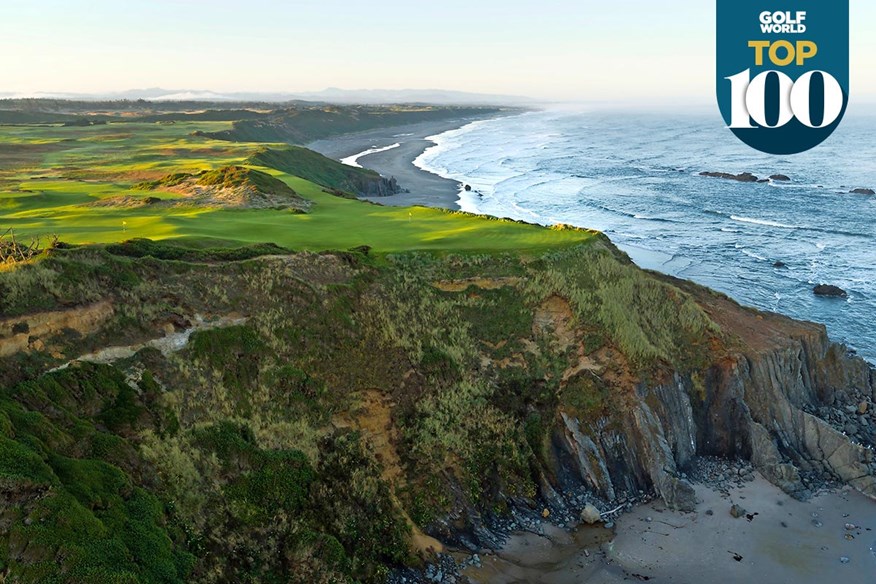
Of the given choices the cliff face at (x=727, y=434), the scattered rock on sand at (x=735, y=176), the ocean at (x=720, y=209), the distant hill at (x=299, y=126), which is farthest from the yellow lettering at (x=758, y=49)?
the distant hill at (x=299, y=126)

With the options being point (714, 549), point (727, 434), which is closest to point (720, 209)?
point (727, 434)

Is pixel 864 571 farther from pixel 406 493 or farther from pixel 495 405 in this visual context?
pixel 406 493

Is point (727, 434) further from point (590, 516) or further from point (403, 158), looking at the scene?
point (403, 158)

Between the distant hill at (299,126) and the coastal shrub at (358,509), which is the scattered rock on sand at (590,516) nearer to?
the coastal shrub at (358,509)

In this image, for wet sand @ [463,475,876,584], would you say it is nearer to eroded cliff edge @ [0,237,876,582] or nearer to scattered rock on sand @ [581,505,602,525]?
scattered rock on sand @ [581,505,602,525]

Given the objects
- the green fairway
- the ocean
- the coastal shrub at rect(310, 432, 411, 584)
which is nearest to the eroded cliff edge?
the coastal shrub at rect(310, 432, 411, 584)

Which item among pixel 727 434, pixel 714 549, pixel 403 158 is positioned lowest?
pixel 714 549

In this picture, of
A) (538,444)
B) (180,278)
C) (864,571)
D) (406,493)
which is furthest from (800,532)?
(180,278)
